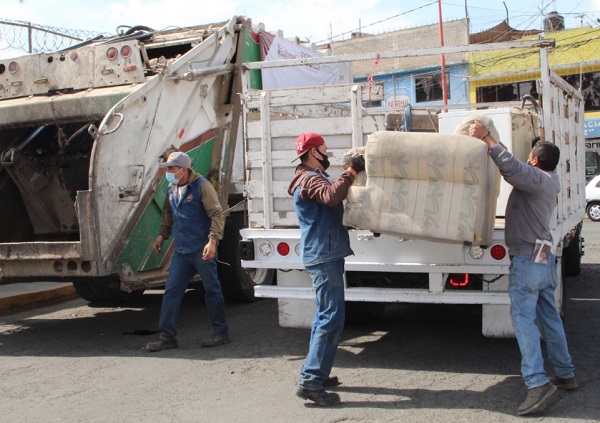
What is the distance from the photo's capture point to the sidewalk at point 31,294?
28.1 ft

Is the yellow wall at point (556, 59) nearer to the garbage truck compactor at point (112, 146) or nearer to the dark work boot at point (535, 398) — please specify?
the garbage truck compactor at point (112, 146)

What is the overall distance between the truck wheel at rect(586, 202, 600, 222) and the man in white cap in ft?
52.8

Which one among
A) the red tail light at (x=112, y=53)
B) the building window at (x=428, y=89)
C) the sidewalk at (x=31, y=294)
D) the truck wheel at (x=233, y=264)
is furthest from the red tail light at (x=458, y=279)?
the building window at (x=428, y=89)

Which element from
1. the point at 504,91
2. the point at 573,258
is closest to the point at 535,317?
the point at 573,258

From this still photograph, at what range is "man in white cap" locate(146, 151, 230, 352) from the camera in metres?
6.23

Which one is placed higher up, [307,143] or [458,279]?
[307,143]

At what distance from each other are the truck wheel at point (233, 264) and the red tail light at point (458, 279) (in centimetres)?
298

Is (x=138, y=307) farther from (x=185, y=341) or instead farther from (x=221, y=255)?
(x=185, y=341)

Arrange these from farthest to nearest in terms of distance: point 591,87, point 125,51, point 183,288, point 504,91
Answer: point 504,91, point 591,87, point 125,51, point 183,288

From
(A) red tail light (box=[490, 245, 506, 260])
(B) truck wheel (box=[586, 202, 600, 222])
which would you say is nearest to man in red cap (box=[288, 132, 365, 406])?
(A) red tail light (box=[490, 245, 506, 260])

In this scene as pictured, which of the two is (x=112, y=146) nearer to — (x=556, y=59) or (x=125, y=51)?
(x=125, y=51)

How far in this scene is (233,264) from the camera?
802 centimetres

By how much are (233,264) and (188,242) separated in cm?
182

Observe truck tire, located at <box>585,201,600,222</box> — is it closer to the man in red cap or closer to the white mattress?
the white mattress
